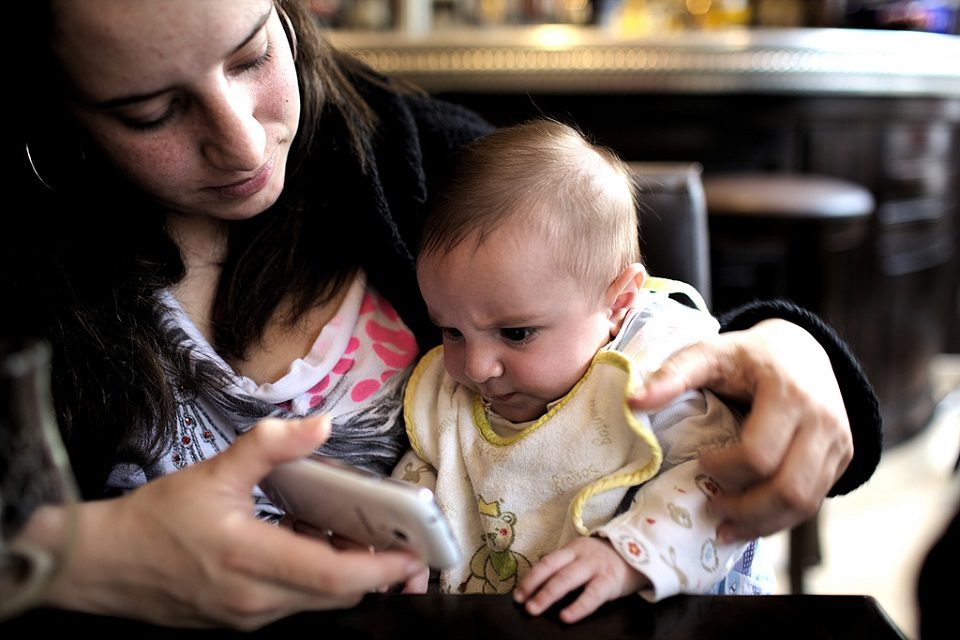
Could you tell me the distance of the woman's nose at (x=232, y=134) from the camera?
0.88 meters

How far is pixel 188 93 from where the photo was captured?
87 cm

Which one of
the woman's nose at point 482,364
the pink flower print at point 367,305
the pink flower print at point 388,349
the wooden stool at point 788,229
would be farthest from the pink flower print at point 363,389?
the wooden stool at point 788,229

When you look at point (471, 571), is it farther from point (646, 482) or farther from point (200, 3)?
point (200, 3)

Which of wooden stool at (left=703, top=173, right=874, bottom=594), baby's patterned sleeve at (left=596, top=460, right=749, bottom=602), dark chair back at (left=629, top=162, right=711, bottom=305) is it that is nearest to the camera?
baby's patterned sleeve at (left=596, top=460, right=749, bottom=602)

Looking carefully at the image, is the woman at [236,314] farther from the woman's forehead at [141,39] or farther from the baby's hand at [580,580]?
the baby's hand at [580,580]

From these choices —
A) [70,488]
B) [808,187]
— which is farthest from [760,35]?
[70,488]

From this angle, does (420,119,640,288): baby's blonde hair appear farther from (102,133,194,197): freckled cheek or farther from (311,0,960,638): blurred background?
(311,0,960,638): blurred background

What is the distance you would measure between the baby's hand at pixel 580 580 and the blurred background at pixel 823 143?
179cm

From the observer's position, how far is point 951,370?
3887 millimetres

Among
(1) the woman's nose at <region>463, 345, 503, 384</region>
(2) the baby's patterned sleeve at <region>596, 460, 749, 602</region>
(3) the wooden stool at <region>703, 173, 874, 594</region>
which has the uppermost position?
(1) the woman's nose at <region>463, 345, 503, 384</region>

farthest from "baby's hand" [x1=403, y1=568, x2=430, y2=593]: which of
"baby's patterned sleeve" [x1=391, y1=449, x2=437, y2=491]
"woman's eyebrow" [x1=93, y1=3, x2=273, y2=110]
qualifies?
"woman's eyebrow" [x1=93, y1=3, x2=273, y2=110]

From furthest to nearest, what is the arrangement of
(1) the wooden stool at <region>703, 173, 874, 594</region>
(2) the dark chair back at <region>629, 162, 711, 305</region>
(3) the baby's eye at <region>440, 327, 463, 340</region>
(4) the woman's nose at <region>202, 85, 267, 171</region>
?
1. (1) the wooden stool at <region>703, 173, 874, 594</region>
2. (2) the dark chair back at <region>629, 162, 711, 305</region>
3. (3) the baby's eye at <region>440, 327, 463, 340</region>
4. (4) the woman's nose at <region>202, 85, 267, 171</region>

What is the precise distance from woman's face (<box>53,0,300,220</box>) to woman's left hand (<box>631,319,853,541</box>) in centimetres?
50

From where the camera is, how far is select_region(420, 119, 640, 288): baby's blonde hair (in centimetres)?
94
